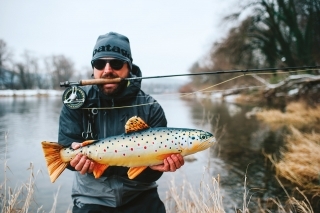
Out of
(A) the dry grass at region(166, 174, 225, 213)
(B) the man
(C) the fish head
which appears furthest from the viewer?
(A) the dry grass at region(166, 174, 225, 213)

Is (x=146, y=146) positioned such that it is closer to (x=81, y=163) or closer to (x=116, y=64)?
(x=81, y=163)

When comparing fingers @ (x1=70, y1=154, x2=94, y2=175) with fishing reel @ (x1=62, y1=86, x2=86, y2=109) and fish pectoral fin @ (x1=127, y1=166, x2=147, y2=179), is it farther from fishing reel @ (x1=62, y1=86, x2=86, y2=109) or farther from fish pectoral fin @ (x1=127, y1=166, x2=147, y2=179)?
fishing reel @ (x1=62, y1=86, x2=86, y2=109)

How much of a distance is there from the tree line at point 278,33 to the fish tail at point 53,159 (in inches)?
838

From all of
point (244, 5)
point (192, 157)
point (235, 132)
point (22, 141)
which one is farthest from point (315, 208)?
point (244, 5)

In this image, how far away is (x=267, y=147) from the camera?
1134cm

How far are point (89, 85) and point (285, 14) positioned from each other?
24.9 m

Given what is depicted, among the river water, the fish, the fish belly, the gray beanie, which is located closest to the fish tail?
the fish

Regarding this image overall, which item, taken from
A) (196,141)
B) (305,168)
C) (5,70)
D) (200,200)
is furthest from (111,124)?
(5,70)

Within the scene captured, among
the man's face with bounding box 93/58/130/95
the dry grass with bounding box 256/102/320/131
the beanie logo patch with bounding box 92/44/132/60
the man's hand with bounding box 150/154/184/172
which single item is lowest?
the dry grass with bounding box 256/102/320/131

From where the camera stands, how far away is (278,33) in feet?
82.3

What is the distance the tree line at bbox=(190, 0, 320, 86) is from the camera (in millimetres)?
21484

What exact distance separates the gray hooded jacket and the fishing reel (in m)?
0.07

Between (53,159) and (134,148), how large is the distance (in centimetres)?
71

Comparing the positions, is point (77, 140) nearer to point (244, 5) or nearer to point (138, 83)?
point (138, 83)
